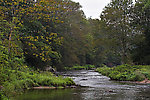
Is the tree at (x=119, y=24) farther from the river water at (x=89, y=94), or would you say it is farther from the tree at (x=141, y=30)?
the river water at (x=89, y=94)

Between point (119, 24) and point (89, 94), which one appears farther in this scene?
point (119, 24)

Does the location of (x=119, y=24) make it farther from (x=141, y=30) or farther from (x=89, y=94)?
(x=89, y=94)

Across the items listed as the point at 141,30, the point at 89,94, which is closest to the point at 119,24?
the point at 141,30

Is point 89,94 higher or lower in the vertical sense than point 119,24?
lower

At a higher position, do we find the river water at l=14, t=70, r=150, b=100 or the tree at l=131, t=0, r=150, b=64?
the tree at l=131, t=0, r=150, b=64

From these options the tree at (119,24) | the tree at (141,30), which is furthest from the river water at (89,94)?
the tree at (119,24)

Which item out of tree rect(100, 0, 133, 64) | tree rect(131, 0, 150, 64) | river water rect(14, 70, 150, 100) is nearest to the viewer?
river water rect(14, 70, 150, 100)

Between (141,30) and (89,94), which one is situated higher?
(141,30)

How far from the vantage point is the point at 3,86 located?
9023 mm

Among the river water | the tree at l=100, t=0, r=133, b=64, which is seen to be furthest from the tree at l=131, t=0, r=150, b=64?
the river water

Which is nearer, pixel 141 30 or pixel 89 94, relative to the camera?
pixel 89 94

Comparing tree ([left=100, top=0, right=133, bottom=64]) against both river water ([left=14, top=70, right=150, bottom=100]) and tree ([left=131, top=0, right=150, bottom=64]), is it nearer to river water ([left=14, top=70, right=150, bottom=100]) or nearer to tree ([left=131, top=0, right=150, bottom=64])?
tree ([left=131, top=0, right=150, bottom=64])

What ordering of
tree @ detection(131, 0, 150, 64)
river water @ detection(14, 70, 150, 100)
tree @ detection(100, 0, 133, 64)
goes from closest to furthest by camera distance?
1. river water @ detection(14, 70, 150, 100)
2. tree @ detection(131, 0, 150, 64)
3. tree @ detection(100, 0, 133, 64)

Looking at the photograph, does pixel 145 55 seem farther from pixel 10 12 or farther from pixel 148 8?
pixel 10 12
